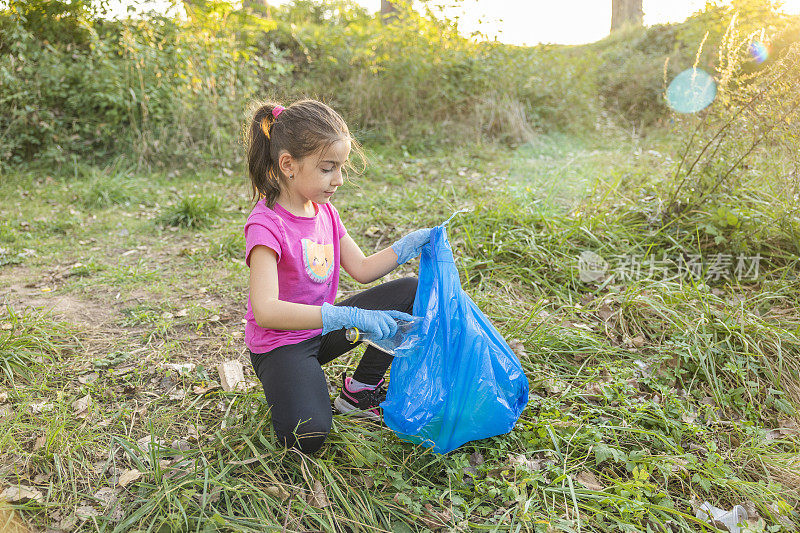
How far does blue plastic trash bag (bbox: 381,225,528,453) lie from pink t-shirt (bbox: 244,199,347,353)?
0.42m

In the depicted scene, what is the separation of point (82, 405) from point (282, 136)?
52.3 inches

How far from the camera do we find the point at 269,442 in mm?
1806

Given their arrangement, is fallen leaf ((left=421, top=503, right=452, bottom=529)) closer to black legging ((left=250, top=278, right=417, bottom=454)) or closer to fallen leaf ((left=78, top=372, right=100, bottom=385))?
black legging ((left=250, top=278, right=417, bottom=454))

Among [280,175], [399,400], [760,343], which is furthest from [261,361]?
[760,343]

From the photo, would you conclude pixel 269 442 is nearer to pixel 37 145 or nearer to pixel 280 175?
pixel 280 175

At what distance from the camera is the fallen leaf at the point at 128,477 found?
1704 millimetres

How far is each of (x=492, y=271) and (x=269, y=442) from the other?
1.70 m

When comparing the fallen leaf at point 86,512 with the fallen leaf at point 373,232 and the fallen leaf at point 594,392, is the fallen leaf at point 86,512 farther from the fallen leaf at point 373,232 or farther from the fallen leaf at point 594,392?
the fallen leaf at point 373,232

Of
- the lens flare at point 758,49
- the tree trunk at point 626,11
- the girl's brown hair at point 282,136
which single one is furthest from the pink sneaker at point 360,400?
the tree trunk at point 626,11

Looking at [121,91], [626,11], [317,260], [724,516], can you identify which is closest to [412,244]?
[317,260]

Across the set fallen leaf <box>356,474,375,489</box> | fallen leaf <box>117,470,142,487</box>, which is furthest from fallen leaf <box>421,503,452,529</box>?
fallen leaf <box>117,470,142,487</box>

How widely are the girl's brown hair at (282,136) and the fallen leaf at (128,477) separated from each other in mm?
1008

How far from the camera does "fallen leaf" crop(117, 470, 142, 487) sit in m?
1.70

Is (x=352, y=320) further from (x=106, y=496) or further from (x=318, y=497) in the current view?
(x=106, y=496)
